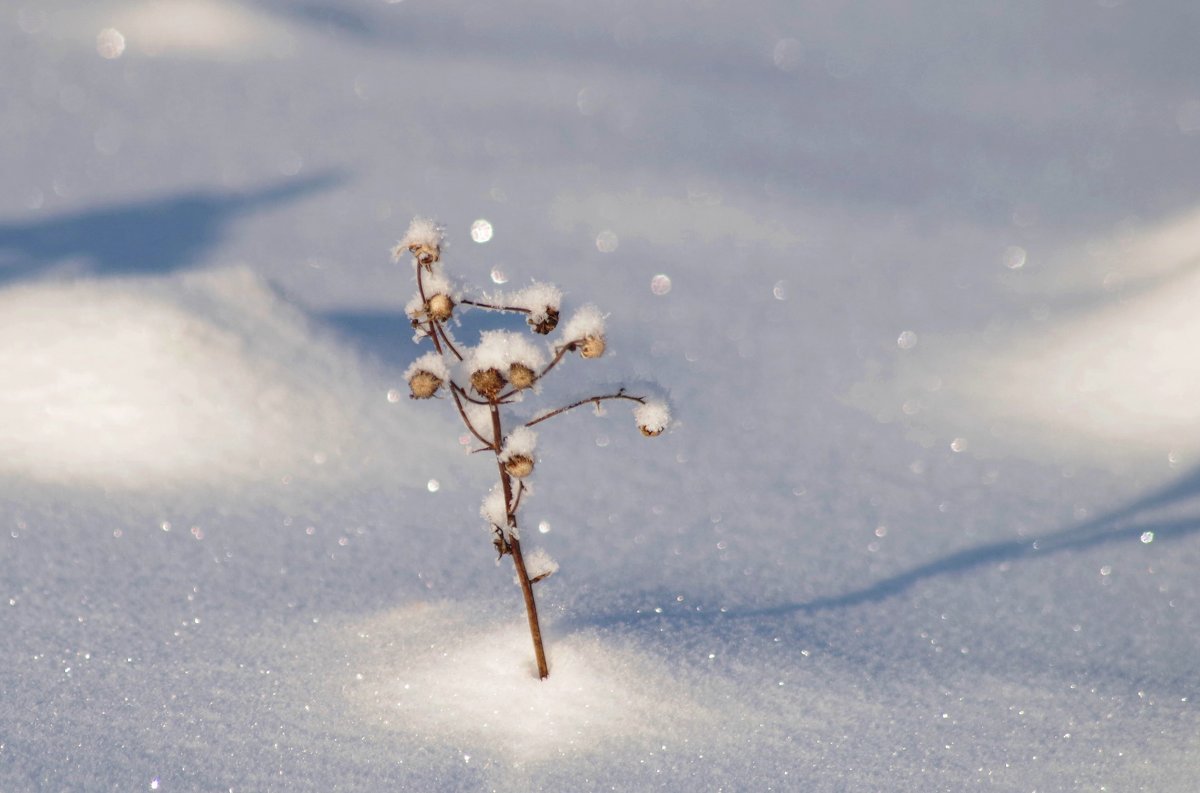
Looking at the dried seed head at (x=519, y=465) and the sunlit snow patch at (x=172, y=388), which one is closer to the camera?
the dried seed head at (x=519, y=465)

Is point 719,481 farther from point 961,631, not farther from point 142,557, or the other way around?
point 142,557

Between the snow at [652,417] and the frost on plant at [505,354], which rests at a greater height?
the frost on plant at [505,354]

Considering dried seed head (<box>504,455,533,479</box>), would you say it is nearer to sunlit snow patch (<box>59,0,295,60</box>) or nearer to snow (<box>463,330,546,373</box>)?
snow (<box>463,330,546,373</box>)

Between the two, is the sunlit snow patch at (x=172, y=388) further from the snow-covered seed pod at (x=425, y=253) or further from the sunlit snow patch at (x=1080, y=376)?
the sunlit snow patch at (x=1080, y=376)

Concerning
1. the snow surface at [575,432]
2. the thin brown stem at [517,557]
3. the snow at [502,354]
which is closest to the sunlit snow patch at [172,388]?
the snow surface at [575,432]

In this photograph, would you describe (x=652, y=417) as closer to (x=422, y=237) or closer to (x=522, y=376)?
(x=522, y=376)
